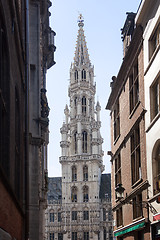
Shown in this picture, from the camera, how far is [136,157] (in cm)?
2344

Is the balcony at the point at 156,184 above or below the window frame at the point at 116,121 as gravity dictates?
below

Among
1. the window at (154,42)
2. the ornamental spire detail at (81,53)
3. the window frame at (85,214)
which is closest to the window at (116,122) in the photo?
the window at (154,42)

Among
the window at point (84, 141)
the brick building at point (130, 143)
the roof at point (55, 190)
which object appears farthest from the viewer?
the roof at point (55, 190)

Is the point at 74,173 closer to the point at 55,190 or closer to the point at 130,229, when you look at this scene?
the point at 55,190

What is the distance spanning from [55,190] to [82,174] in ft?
39.7

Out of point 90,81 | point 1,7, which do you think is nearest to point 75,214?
point 90,81

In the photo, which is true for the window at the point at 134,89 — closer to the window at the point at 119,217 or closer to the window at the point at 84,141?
the window at the point at 119,217

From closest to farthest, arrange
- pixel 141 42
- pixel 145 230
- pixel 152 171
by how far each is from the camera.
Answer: pixel 152 171
pixel 145 230
pixel 141 42

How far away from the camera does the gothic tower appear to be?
120 m

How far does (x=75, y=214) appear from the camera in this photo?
122 meters

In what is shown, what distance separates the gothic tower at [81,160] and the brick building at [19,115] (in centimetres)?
8518

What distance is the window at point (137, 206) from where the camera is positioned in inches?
868

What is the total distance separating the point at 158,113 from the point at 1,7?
29.5 feet

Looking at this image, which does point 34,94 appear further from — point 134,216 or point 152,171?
point 152,171
